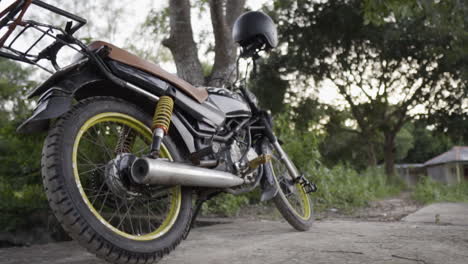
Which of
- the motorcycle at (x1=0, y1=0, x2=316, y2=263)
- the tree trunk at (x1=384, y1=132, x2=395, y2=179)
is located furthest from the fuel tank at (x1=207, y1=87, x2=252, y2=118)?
the tree trunk at (x1=384, y1=132, x2=395, y2=179)

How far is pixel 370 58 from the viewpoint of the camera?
1550 cm

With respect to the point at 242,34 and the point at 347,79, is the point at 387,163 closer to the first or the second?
the point at 347,79

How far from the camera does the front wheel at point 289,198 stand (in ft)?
10.2

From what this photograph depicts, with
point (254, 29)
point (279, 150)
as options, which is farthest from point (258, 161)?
point (254, 29)

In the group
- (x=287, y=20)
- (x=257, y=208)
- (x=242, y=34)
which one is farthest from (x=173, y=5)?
(x=287, y=20)

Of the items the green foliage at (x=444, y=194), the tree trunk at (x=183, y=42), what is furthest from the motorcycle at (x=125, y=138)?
the green foliage at (x=444, y=194)

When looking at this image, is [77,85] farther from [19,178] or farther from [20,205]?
[19,178]

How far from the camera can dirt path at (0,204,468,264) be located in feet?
6.88

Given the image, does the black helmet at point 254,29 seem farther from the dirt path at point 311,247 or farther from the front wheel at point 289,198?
the dirt path at point 311,247

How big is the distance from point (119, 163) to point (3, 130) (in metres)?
2.40

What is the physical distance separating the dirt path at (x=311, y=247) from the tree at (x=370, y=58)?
1123 cm

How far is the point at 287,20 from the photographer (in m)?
14.5

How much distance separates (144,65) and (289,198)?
2091 millimetres

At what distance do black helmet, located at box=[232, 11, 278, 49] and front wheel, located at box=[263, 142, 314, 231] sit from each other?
871 millimetres
